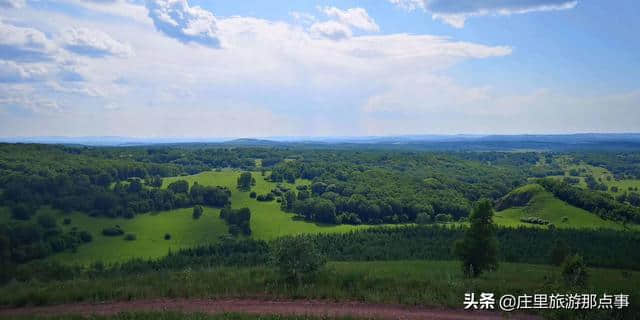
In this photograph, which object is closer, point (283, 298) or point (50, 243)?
point (283, 298)

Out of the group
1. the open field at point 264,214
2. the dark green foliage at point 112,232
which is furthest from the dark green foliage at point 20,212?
the open field at point 264,214

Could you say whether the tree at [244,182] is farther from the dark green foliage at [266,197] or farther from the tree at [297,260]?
the tree at [297,260]

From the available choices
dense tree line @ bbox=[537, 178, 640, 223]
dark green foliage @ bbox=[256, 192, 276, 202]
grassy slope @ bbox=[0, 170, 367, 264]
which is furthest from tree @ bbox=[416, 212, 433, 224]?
dark green foliage @ bbox=[256, 192, 276, 202]

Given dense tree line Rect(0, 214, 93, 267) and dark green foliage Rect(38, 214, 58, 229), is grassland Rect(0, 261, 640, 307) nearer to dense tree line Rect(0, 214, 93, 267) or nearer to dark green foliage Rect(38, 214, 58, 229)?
dense tree line Rect(0, 214, 93, 267)

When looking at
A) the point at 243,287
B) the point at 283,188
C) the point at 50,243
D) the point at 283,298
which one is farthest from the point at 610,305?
the point at 283,188

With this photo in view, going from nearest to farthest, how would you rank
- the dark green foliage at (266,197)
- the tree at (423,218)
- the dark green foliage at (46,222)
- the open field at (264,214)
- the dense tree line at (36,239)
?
1. the dense tree line at (36,239)
2. the dark green foliage at (46,222)
3. the open field at (264,214)
4. the tree at (423,218)
5. the dark green foliage at (266,197)

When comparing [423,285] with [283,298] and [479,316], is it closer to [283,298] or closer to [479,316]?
[479,316]
